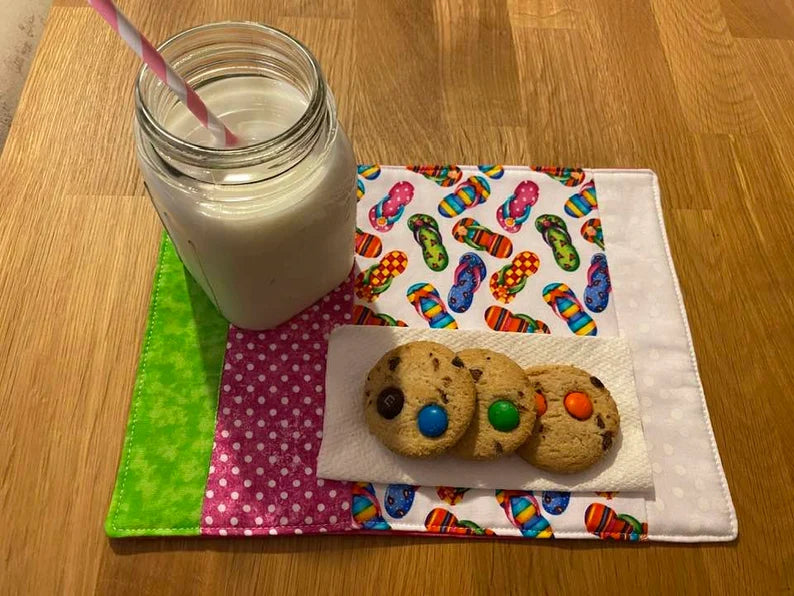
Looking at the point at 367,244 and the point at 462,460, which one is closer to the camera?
the point at 462,460

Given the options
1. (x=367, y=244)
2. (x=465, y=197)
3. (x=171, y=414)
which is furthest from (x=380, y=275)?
(x=171, y=414)

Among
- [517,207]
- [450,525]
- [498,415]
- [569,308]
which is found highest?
[517,207]

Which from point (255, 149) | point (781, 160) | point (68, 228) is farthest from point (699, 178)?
point (68, 228)

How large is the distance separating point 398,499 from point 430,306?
192 mm

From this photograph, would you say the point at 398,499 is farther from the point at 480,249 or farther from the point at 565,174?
the point at 565,174

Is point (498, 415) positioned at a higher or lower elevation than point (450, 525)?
higher

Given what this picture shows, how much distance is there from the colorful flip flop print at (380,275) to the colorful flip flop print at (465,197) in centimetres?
8

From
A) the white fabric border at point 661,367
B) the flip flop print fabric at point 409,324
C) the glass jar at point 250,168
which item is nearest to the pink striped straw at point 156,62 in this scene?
the glass jar at point 250,168

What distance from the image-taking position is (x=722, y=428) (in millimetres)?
584

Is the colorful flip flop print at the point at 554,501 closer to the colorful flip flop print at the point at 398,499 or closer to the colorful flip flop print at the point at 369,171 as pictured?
the colorful flip flop print at the point at 398,499

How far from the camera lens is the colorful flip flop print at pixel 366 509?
0.52 m

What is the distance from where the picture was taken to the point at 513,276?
637mm

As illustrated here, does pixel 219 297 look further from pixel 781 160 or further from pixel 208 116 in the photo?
pixel 781 160

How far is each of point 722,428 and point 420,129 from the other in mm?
464
